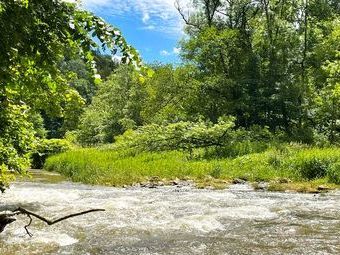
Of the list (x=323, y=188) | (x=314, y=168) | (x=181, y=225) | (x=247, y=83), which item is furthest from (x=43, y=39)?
(x=247, y=83)

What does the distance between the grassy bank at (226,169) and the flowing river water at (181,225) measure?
3.43 meters

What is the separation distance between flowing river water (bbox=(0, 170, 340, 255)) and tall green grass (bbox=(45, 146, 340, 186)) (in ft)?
13.0

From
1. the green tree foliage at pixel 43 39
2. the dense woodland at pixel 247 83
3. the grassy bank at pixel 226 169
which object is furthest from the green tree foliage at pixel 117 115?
the green tree foliage at pixel 43 39

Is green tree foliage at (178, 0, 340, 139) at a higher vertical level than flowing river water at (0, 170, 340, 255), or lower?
higher

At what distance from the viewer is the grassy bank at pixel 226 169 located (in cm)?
1953

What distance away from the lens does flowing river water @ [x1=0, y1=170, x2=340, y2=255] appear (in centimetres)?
881

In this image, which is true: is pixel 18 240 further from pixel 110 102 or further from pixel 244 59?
pixel 110 102

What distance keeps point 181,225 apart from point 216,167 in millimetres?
11457

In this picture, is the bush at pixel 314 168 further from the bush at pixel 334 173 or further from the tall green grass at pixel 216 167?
the bush at pixel 334 173

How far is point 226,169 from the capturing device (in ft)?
72.0

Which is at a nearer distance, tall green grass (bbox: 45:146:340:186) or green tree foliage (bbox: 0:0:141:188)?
green tree foliage (bbox: 0:0:141:188)

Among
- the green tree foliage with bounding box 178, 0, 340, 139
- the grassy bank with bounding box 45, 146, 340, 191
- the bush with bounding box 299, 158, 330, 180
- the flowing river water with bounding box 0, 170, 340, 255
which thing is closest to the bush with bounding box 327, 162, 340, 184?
the grassy bank with bounding box 45, 146, 340, 191

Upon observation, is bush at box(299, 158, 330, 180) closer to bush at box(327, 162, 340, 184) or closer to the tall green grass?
the tall green grass

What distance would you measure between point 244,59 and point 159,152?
13.6 meters
